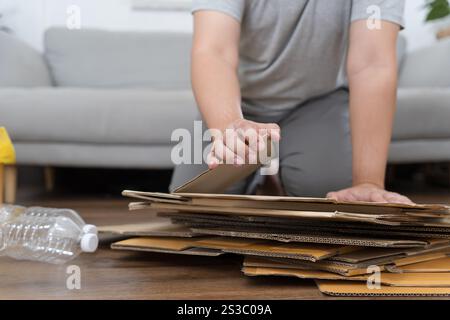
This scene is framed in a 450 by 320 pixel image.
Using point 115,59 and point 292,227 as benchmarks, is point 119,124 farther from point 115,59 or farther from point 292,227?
point 292,227

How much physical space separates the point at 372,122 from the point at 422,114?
3.25 feet

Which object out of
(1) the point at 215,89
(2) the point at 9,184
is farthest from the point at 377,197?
(2) the point at 9,184

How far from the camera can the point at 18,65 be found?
194 cm

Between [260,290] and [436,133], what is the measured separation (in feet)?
4.55

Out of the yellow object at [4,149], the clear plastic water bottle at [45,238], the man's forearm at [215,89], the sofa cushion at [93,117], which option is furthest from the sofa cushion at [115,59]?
the man's forearm at [215,89]

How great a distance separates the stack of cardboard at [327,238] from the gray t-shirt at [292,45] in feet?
1.26

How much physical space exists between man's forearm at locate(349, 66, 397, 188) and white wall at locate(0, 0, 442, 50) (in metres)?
1.78

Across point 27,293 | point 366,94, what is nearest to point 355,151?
point 366,94

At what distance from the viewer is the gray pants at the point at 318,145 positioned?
3.53 feet

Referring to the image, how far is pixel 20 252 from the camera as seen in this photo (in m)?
0.79

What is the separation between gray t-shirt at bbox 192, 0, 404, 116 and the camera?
36.7 inches

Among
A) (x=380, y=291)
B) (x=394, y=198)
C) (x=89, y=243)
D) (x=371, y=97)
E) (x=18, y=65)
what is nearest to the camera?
(x=380, y=291)

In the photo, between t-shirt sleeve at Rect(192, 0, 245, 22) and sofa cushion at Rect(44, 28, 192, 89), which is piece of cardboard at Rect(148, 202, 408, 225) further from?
sofa cushion at Rect(44, 28, 192, 89)

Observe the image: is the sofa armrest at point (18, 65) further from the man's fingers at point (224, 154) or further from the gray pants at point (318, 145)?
the man's fingers at point (224, 154)
